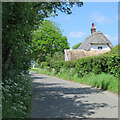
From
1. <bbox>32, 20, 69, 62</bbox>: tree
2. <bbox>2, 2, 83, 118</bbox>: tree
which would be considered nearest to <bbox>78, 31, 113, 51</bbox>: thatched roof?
<bbox>32, 20, 69, 62</bbox>: tree

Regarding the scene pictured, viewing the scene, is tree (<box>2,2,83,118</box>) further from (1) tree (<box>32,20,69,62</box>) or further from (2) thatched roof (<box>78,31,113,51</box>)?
(1) tree (<box>32,20,69,62</box>)

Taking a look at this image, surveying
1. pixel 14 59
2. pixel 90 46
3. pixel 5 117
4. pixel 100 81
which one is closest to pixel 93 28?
pixel 90 46

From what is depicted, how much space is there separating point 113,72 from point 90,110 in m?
6.77

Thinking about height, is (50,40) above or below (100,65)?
above

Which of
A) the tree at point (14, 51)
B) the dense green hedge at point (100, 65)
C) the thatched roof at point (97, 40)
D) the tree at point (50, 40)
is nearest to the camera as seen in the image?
the tree at point (14, 51)

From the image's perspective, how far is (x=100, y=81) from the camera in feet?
47.0

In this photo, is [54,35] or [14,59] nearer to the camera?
[14,59]

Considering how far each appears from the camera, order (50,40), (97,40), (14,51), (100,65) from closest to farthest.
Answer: (14,51), (100,65), (97,40), (50,40)

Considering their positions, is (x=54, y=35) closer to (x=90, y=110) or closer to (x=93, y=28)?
(x=93, y=28)

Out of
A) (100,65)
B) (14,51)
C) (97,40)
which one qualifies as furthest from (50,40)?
(14,51)

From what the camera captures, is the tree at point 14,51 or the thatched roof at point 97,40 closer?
the tree at point 14,51

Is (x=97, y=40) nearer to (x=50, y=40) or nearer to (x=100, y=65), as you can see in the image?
(x=50, y=40)

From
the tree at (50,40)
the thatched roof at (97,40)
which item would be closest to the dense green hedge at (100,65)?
the thatched roof at (97,40)

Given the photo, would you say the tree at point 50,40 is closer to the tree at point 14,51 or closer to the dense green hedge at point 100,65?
the dense green hedge at point 100,65
